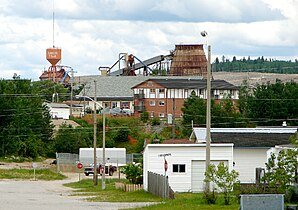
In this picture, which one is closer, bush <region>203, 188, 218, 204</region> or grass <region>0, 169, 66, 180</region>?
bush <region>203, 188, 218, 204</region>

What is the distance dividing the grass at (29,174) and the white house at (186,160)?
2890cm

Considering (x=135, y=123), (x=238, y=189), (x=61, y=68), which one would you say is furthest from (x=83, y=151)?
(x=61, y=68)

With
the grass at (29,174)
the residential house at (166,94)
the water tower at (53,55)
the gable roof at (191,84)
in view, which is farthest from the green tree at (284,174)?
the water tower at (53,55)

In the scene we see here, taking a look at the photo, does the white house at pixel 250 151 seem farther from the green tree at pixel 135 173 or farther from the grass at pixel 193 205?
the grass at pixel 193 205

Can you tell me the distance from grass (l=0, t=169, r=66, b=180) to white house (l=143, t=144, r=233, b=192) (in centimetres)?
2890

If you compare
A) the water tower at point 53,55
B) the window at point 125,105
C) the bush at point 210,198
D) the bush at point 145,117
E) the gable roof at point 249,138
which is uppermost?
the water tower at point 53,55

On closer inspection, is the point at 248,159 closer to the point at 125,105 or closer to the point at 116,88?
the point at 125,105

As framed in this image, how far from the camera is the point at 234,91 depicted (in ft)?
407

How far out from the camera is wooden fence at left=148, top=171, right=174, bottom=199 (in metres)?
40.3

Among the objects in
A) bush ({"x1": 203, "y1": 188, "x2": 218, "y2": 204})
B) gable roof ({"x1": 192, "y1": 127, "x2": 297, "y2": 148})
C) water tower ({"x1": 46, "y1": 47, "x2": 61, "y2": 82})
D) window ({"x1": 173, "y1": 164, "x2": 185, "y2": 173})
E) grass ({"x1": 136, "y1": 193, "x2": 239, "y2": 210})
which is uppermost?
water tower ({"x1": 46, "y1": 47, "x2": 61, "y2": 82})

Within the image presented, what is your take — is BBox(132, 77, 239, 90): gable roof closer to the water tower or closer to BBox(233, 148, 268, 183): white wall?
the water tower

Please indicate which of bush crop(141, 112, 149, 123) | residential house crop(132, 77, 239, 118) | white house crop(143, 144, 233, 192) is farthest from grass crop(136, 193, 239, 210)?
residential house crop(132, 77, 239, 118)

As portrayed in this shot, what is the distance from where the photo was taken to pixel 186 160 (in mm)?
48438

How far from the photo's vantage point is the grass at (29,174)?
247 ft
